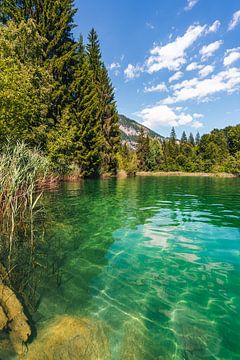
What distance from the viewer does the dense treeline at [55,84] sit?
13.0 m

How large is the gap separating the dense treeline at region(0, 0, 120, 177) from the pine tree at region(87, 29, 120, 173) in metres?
0.23

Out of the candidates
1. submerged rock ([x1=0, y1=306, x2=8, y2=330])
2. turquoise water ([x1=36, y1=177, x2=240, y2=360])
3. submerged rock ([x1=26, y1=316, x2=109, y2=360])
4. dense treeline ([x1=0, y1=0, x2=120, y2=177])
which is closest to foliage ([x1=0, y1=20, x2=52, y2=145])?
dense treeline ([x1=0, y1=0, x2=120, y2=177])

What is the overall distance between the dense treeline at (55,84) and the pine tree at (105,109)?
0.23 meters

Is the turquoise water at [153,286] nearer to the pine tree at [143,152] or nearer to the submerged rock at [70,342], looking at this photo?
the submerged rock at [70,342]

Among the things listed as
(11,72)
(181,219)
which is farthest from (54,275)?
(11,72)

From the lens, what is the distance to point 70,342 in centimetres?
237

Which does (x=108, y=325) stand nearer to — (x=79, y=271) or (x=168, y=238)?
(x=79, y=271)

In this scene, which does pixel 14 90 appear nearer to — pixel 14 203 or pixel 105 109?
pixel 14 203

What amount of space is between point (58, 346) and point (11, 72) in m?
9.74

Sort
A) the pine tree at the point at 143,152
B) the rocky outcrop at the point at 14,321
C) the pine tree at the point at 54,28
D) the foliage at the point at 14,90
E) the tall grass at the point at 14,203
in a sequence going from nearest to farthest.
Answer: the rocky outcrop at the point at 14,321 < the tall grass at the point at 14,203 < the foliage at the point at 14,90 < the pine tree at the point at 54,28 < the pine tree at the point at 143,152

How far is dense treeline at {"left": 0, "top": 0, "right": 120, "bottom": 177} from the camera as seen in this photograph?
42.6 ft

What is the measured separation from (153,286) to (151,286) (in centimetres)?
3

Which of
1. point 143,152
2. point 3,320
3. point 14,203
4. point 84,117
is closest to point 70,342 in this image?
point 3,320

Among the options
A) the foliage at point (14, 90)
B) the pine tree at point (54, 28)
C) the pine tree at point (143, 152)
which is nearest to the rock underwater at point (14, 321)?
the foliage at point (14, 90)
